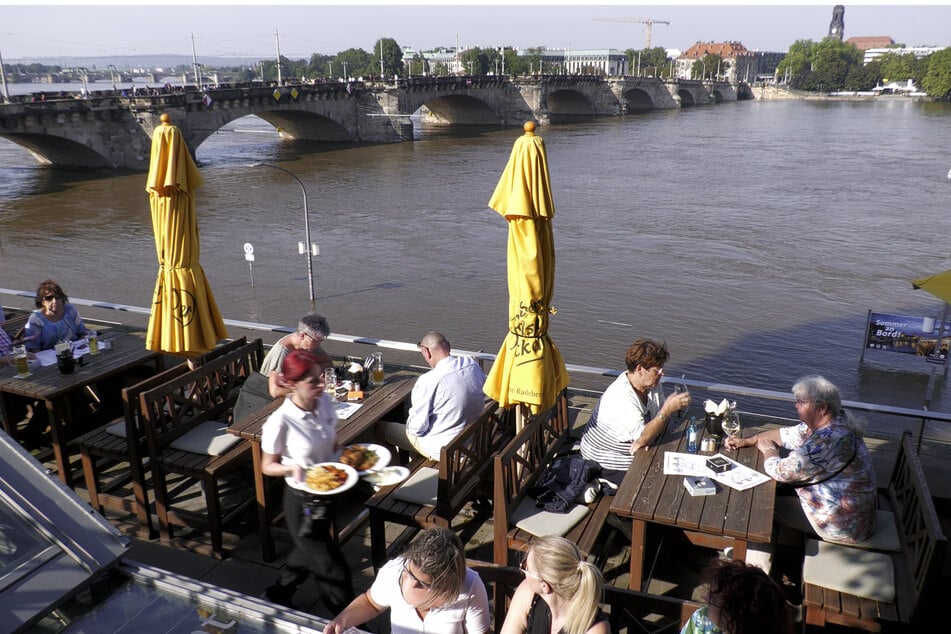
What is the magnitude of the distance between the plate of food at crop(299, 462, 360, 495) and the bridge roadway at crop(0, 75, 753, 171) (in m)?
28.6

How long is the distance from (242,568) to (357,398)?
46.0 inches

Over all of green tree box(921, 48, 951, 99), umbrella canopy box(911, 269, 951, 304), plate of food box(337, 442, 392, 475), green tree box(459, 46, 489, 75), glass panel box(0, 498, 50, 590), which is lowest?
plate of food box(337, 442, 392, 475)

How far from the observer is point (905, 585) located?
3.18 metres

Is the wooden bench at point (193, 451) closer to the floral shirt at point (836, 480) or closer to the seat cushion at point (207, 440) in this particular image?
the seat cushion at point (207, 440)

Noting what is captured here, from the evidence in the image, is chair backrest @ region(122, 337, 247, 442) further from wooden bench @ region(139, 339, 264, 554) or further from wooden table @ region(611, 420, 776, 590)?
wooden table @ region(611, 420, 776, 590)

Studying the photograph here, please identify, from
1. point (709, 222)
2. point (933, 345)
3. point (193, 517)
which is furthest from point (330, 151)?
point (193, 517)

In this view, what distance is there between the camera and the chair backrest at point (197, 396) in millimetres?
4234

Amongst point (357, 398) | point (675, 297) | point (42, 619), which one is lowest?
point (675, 297)

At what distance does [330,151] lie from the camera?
38188 mm

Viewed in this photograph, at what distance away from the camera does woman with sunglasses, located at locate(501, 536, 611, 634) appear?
237 centimetres

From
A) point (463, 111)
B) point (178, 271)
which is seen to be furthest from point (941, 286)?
point (463, 111)

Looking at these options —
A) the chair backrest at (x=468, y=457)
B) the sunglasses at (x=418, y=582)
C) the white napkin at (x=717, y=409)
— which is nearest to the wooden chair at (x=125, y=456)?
the chair backrest at (x=468, y=457)

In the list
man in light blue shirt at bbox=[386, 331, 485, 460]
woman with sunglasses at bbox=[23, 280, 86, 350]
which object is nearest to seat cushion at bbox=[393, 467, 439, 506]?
man in light blue shirt at bbox=[386, 331, 485, 460]

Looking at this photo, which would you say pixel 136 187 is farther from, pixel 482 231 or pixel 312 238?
pixel 482 231
